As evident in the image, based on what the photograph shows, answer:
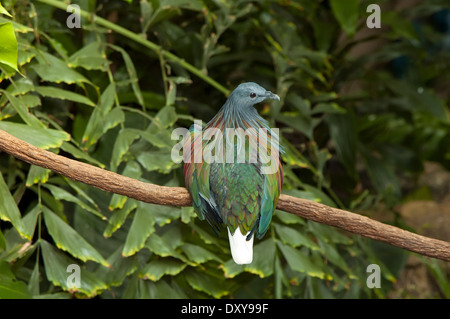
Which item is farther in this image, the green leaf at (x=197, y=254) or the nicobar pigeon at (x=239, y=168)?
the green leaf at (x=197, y=254)

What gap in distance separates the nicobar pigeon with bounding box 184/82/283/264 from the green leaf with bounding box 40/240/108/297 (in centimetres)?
56

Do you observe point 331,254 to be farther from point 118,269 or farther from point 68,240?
point 68,240

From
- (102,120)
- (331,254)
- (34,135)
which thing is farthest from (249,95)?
(331,254)

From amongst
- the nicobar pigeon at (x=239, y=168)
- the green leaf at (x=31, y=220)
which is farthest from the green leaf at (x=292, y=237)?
the nicobar pigeon at (x=239, y=168)

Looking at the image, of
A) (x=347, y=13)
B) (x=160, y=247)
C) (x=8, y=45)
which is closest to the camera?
(x=8, y=45)

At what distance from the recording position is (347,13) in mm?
1477

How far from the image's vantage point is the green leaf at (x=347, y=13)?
1.47 meters

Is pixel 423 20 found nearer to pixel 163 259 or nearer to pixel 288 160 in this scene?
pixel 288 160

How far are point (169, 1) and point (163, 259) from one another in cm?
54

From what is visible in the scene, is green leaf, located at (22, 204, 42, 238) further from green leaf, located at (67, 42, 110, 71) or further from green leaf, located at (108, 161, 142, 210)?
green leaf, located at (67, 42, 110, 71)

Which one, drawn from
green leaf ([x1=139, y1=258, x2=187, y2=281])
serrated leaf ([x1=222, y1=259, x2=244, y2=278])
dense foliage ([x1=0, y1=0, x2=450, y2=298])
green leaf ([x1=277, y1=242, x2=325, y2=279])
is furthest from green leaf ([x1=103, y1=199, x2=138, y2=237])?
green leaf ([x1=277, y1=242, x2=325, y2=279])

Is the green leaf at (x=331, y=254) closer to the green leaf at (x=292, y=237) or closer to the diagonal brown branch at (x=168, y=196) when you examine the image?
the green leaf at (x=292, y=237)

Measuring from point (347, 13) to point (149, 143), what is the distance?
0.68 metres

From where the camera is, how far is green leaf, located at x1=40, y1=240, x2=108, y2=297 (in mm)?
1058
